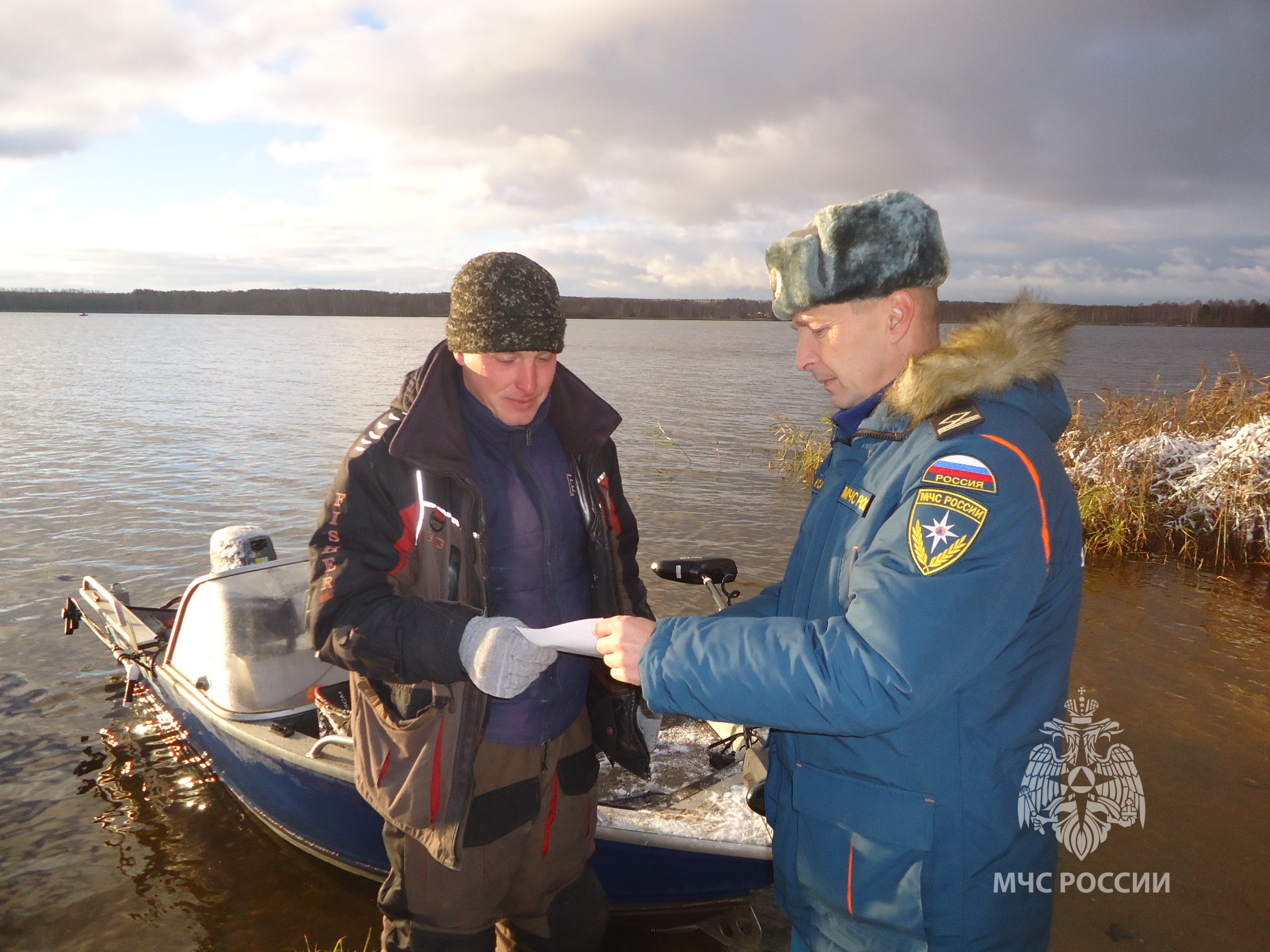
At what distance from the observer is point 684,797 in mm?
4191

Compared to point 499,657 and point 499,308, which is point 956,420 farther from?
point 499,308

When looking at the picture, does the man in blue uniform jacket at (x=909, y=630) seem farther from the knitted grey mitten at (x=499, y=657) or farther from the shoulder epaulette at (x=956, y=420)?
the knitted grey mitten at (x=499, y=657)

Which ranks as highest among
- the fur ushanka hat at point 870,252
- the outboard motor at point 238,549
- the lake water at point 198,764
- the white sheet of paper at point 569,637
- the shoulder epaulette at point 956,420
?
the fur ushanka hat at point 870,252

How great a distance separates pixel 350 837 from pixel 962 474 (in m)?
4.23

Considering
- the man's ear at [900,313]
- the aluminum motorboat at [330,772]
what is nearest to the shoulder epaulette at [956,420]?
the man's ear at [900,313]

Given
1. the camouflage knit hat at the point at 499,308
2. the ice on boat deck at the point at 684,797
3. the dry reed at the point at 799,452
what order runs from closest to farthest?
the camouflage knit hat at the point at 499,308, the ice on boat deck at the point at 684,797, the dry reed at the point at 799,452

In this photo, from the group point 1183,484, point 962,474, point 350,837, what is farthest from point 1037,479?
point 1183,484

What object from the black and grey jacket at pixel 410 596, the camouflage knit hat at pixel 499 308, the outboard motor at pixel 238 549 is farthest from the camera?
the outboard motor at pixel 238 549

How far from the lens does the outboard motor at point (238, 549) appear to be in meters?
5.29

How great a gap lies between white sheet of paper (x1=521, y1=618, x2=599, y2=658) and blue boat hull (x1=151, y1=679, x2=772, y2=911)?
6.47 feet

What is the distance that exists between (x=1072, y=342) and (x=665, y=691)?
125 cm

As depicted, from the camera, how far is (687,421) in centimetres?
2362

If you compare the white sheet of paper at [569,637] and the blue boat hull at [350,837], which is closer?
the white sheet of paper at [569,637]

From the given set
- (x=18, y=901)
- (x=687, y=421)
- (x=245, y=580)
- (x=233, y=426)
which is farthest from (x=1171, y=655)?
(x=233, y=426)
